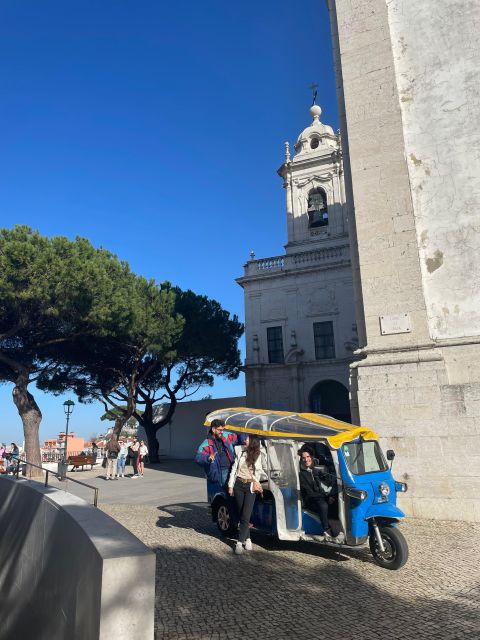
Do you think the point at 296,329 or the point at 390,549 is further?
the point at 296,329

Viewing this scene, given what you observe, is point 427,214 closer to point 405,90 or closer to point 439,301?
point 439,301

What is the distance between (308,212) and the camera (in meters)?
30.5

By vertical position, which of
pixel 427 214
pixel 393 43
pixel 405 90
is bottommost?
pixel 427 214

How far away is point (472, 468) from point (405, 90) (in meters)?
8.10

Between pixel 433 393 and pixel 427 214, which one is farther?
pixel 427 214

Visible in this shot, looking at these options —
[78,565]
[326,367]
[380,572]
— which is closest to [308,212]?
[326,367]

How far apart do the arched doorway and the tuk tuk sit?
66.5 ft

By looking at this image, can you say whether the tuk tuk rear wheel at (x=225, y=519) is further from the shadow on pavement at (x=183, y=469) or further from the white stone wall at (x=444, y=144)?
the shadow on pavement at (x=183, y=469)

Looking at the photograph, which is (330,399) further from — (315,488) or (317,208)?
(315,488)

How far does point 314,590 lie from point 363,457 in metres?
1.94

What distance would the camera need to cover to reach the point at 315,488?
20.3ft

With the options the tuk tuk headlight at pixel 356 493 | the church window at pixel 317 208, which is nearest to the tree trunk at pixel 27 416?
the tuk tuk headlight at pixel 356 493

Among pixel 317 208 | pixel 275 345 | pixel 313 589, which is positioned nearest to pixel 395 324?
pixel 313 589

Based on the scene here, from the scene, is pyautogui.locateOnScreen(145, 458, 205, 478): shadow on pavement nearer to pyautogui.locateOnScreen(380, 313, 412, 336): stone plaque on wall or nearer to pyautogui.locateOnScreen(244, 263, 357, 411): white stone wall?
pyautogui.locateOnScreen(244, 263, 357, 411): white stone wall
